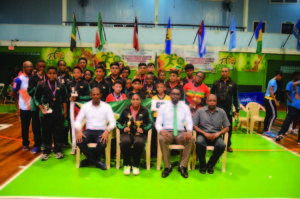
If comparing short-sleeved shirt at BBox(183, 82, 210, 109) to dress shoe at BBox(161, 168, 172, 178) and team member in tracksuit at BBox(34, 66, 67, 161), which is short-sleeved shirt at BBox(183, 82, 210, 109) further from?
team member in tracksuit at BBox(34, 66, 67, 161)

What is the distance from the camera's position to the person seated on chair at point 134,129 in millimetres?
3727

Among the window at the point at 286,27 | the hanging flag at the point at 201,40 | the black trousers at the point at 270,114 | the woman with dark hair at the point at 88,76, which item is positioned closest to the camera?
the woman with dark hair at the point at 88,76

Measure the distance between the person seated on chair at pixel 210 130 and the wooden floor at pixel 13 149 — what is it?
2355 millimetres

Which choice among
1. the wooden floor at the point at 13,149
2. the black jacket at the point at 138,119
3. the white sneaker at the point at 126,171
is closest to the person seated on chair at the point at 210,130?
the black jacket at the point at 138,119

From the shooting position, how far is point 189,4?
13469mm

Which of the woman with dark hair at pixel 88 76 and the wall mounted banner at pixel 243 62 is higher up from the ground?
the wall mounted banner at pixel 243 62

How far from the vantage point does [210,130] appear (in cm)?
388

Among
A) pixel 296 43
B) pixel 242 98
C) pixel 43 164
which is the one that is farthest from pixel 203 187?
pixel 296 43

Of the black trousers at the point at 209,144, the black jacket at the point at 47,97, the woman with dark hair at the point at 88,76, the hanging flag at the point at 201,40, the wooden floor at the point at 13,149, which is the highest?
the hanging flag at the point at 201,40

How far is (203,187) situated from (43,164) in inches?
105

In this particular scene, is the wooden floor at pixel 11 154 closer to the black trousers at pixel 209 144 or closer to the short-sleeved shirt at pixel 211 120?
the black trousers at pixel 209 144

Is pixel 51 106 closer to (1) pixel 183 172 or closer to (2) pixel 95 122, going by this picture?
(2) pixel 95 122

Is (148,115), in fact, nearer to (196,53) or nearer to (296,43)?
(196,53)

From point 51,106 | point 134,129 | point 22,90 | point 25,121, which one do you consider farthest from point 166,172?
point 22,90
